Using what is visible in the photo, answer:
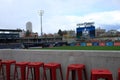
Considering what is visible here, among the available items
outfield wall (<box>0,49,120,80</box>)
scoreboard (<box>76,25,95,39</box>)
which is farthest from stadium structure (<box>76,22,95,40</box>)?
outfield wall (<box>0,49,120,80</box>)

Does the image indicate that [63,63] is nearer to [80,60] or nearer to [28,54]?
[80,60]

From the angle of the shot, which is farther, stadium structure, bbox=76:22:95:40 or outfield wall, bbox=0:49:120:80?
stadium structure, bbox=76:22:95:40

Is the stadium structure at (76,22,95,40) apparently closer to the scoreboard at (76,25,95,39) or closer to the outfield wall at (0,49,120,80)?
the scoreboard at (76,25,95,39)

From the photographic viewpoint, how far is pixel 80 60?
18.7 feet

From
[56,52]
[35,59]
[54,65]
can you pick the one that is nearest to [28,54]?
[35,59]

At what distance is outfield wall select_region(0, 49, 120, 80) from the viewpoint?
17.1ft

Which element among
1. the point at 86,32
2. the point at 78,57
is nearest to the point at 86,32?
the point at 86,32

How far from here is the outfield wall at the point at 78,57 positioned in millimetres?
5227

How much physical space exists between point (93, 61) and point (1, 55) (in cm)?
359

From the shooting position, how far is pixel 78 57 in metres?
5.73

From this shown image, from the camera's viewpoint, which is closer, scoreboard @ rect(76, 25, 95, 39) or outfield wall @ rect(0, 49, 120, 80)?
outfield wall @ rect(0, 49, 120, 80)

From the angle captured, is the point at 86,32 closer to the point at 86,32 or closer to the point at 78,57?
the point at 86,32

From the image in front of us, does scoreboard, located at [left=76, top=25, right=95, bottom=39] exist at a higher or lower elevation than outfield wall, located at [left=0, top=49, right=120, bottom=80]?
higher

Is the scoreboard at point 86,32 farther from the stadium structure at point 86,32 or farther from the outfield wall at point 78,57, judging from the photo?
the outfield wall at point 78,57
